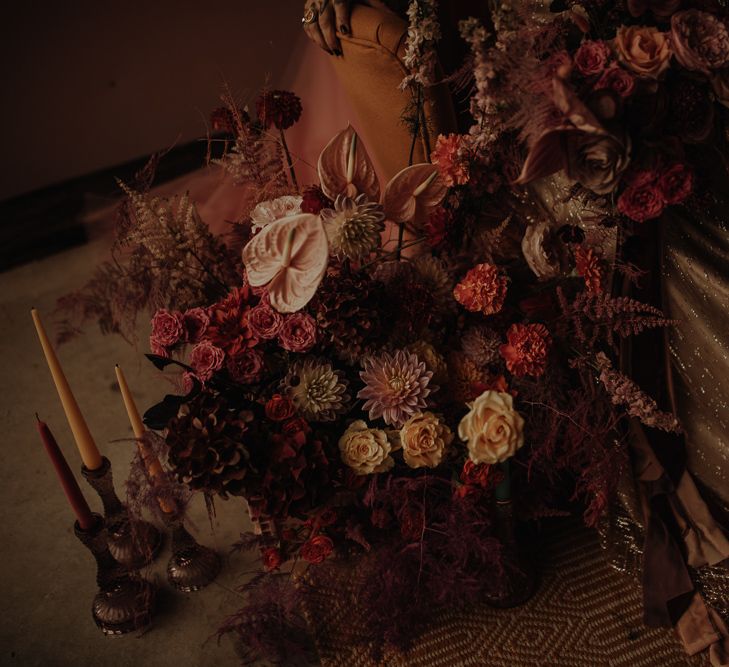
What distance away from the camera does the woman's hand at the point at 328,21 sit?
3.84 feet

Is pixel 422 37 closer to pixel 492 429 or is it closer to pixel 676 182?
pixel 676 182

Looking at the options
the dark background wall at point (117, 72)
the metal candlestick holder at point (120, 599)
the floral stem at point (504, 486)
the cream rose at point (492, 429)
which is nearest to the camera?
the cream rose at point (492, 429)

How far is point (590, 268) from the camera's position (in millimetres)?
967

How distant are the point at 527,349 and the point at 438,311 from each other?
0.13 meters

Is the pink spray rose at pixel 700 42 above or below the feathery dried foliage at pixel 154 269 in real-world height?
above

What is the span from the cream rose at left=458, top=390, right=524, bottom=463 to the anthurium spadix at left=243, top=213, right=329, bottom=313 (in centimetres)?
24

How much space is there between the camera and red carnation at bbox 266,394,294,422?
951mm

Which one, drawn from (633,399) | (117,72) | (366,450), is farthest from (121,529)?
(117,72)

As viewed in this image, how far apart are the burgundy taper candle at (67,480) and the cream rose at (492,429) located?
51cm

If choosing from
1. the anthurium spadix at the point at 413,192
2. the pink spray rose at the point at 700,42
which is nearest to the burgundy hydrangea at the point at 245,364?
the anthurium spadix at the point at 413,192

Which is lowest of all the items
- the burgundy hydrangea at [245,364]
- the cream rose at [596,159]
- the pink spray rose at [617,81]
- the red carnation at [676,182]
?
the burgundy hydrangea at [245,364]

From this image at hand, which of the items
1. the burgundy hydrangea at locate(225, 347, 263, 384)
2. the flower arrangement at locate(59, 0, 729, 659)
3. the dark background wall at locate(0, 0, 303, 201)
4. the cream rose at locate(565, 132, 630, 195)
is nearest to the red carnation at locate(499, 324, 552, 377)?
the flower arrangement at locate(59, 0, 729, 659)

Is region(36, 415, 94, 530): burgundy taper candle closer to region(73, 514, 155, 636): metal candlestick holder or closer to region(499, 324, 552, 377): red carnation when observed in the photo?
region(73, 514, 155, 636): metal candlestick holder

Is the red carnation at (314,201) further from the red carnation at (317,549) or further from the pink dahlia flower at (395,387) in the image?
the red carnation at (317,549)
